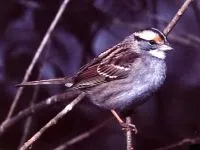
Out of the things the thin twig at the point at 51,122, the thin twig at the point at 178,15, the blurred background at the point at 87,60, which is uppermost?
the thin twig at the point at 178,15

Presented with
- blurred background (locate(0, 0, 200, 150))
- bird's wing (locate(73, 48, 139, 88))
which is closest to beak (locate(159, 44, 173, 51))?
bird's wing (locate(73, 48, 139, 88))

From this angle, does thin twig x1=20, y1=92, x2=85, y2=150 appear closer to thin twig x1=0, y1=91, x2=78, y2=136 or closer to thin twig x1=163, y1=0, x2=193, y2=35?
thin twig x1=0, y1=91, x2=78, y2=136

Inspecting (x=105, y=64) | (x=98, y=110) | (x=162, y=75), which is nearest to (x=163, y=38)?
(x=162, y=75)

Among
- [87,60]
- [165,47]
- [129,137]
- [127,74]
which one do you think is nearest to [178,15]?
[165,47]

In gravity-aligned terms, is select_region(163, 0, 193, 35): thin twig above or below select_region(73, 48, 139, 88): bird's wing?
above

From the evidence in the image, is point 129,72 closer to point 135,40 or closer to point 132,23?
point 135,40

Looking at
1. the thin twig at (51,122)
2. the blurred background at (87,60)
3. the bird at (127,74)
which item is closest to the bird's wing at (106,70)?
the bird at (127,74)

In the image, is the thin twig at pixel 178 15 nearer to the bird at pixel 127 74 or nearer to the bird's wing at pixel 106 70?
the bird at pixel 127 74
